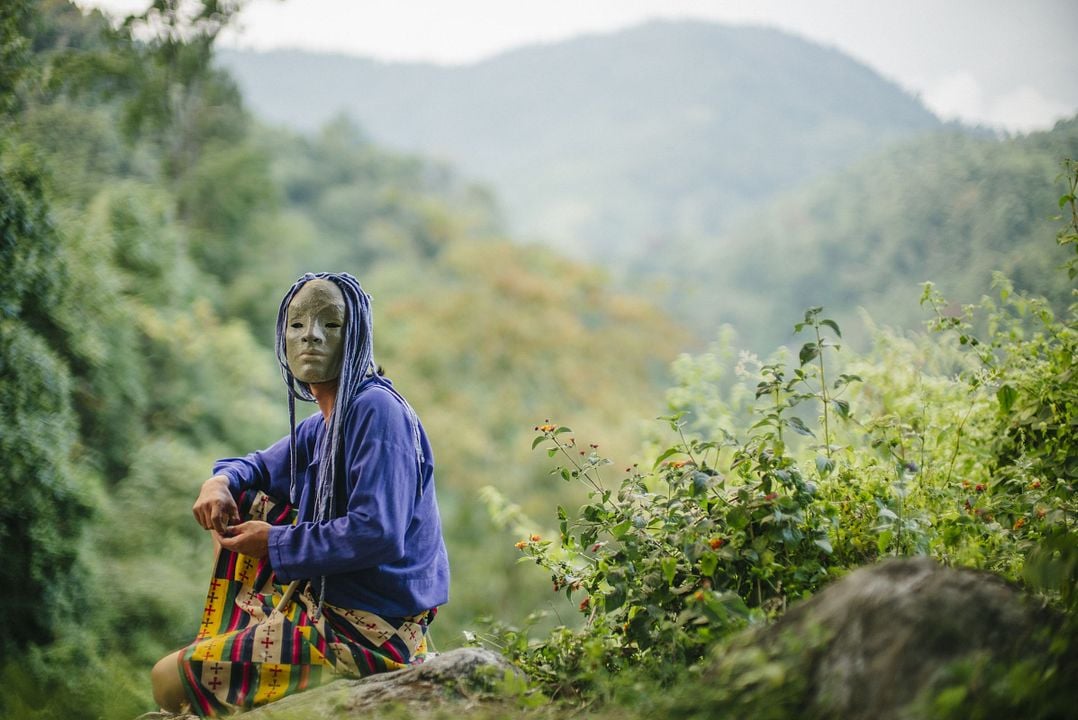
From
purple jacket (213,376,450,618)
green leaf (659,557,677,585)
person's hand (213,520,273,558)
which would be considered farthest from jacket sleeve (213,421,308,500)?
green leaf (659,557,677,585)

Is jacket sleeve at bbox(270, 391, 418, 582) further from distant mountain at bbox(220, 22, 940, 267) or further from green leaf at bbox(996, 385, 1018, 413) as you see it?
distant mountain at bbox(220, 22, 940, 267)

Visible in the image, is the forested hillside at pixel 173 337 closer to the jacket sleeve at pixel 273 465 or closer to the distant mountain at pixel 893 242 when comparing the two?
the jacket sleeve at pixel 273 465

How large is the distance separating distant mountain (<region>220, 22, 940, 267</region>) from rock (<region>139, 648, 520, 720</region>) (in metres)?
14.0

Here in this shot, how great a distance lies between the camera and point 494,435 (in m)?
12.9

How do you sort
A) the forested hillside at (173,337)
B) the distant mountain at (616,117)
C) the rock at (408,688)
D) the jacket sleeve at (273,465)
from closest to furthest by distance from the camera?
the rock at (408,688) < the jacket sleeve at (273,465) < the forested hillside at (173,337) < the distant mountain at (616,117)

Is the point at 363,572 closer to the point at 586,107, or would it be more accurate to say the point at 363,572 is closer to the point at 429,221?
the point at 429,221

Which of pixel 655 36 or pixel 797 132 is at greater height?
pixel 655 36

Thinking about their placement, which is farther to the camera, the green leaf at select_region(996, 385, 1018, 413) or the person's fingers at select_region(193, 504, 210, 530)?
the green leaf at select_region(996, 385, 1018, 413)

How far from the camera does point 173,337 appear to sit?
908 cm

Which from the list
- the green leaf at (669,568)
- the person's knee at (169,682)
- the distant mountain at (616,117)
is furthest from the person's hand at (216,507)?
the distant mountain at (616,117)

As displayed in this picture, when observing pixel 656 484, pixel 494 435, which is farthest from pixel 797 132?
pixel 656 484

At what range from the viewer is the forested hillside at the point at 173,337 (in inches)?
179

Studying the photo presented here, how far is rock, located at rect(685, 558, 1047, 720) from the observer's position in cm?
143

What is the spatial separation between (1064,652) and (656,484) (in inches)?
124
